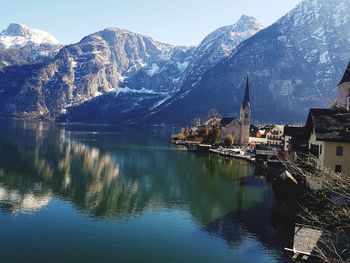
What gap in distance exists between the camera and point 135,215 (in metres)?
56.0

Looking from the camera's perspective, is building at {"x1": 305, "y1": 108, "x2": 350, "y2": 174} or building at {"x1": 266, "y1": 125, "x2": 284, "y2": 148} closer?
building at {"x1": 305, "y1": 108, "x2": 350, "y2": 174}

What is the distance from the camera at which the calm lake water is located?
40.8m

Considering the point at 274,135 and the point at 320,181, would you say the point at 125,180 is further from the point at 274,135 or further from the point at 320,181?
the point at 274,135

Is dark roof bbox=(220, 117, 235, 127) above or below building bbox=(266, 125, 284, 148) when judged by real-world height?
above

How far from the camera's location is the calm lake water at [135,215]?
40812 mm

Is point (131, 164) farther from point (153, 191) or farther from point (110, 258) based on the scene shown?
point (110, 258)

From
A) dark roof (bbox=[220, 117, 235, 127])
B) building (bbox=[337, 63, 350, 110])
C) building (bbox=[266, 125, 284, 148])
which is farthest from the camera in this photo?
dark roof (bbox=[220, 117, 235, 127])

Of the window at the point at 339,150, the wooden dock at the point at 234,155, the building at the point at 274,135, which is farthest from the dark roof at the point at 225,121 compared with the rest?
the window at the point at 339,150

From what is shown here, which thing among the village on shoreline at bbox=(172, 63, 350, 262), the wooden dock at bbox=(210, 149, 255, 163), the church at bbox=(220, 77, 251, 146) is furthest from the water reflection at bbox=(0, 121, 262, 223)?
the church at bbox=(220, 77, 251, 146)

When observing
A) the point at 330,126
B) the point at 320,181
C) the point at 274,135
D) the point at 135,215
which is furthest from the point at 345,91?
the point at 274,135

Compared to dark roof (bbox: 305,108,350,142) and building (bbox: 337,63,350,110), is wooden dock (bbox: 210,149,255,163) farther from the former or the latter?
dark roof (bbox: 305,108,350,142)

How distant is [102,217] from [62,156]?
237ft

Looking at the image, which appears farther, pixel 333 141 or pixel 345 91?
pixel 345 91

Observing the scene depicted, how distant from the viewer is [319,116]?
6247 cm
